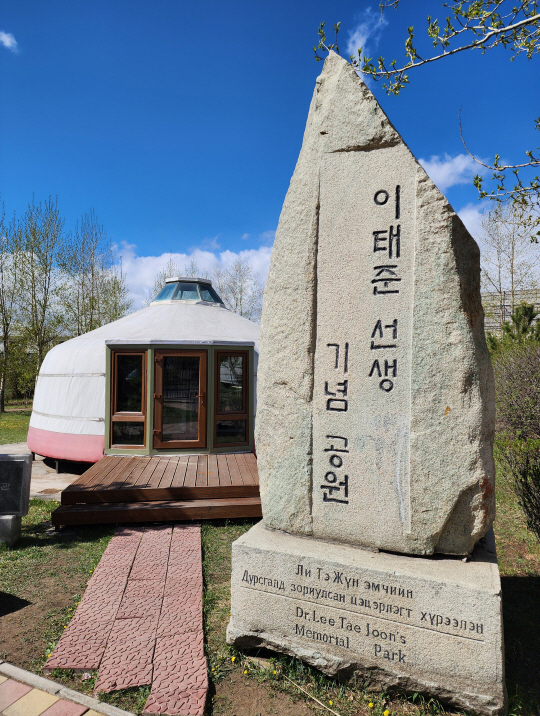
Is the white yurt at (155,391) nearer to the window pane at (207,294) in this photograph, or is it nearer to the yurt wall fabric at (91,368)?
the yurt wall fabric at (91,368)

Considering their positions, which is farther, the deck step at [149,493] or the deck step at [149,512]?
the deck step at [149,493]

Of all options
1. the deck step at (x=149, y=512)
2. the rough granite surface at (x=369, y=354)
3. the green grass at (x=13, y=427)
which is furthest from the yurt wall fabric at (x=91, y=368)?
the rough granite surface at (x=369, y=354)

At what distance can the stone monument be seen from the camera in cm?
247

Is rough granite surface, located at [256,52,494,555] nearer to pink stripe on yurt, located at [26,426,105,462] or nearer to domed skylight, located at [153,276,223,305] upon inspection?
pink stripe on yurt, located at [26,426,105,462]

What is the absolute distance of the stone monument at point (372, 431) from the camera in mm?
2471

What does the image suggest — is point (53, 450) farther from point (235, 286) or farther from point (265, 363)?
point (235, 286)

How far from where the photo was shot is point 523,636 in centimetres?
314

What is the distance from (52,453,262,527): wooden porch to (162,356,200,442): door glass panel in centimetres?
138

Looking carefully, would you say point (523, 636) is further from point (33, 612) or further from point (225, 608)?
point (33, 612)

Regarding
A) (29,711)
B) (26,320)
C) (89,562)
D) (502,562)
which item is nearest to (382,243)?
(29,711)

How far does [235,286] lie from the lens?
26016 millimetres

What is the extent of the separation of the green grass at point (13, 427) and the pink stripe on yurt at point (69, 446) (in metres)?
3.29

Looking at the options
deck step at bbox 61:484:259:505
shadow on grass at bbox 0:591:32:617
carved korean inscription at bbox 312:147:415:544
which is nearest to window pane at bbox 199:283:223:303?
deck step at bbox 61:484:259:505

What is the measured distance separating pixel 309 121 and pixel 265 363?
159 centimetres
